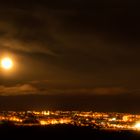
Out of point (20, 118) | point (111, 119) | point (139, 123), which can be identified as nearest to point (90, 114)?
point (111, 119)

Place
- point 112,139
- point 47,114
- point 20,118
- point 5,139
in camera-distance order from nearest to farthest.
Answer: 1. point 5,139
2. point 112,139
3. point 20,118
4. point 47,114

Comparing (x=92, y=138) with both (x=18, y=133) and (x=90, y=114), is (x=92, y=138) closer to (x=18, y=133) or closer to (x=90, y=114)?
(x=18, y=133)

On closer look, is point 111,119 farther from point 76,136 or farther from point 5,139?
point 5,139

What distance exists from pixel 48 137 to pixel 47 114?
2308 inches

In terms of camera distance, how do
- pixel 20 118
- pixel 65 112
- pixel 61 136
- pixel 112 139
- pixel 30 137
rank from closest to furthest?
pixel 30 137 → pixel 61 136 → pixel 112 139 → pixel 20 118 → pixel 65 112

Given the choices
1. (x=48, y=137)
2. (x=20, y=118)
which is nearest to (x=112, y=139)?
(x=48, y=137)

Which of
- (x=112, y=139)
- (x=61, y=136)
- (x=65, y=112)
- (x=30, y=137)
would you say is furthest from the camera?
(x=65, y=112)

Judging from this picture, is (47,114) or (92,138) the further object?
(47,114)

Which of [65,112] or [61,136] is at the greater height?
[65,112]

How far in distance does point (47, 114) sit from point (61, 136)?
5742 cm

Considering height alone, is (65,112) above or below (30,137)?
above

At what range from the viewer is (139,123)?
4823 inches

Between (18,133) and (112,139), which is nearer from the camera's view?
(18,133)

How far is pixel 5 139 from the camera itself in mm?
50281
